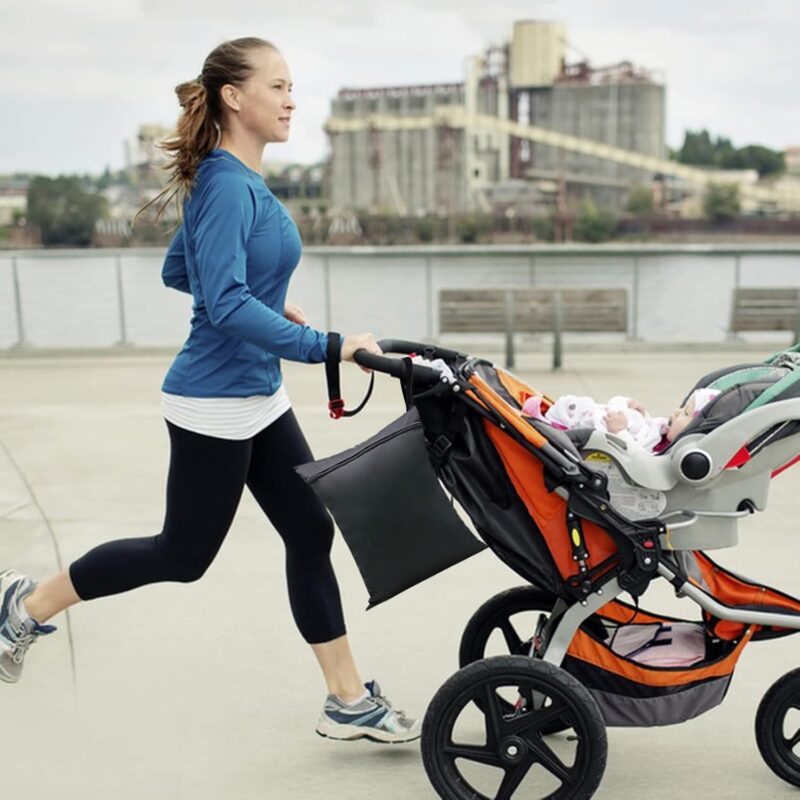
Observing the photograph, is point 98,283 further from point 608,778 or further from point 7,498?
point 608,778

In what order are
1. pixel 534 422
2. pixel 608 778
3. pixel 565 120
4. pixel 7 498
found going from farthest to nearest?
pixel 565 120 < pixel 7 498 < pixel 608 778 < pixel 534 422

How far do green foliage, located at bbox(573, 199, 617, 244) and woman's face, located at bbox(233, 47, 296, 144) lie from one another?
91.4m

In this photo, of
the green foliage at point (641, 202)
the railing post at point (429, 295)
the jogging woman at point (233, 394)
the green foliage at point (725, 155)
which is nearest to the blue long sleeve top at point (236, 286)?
the jogging woman at point (233, 394)

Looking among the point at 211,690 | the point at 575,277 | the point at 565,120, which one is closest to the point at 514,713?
the point at 211,690

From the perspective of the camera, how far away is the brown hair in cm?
284

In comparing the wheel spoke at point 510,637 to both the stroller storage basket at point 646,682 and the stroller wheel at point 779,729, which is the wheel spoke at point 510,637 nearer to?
the stroller storage basket at point 646,682

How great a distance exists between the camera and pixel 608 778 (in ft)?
9.51

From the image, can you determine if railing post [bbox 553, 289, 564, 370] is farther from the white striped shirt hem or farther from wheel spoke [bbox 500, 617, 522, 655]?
the white striped shirt hem

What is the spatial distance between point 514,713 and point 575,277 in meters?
9.00

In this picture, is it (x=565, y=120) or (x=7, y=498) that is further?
(x=565, y=120)

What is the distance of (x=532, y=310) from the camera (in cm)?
950

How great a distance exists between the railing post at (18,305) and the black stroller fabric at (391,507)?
9.14 meters

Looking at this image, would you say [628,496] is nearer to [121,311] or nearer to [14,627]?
[14,627]

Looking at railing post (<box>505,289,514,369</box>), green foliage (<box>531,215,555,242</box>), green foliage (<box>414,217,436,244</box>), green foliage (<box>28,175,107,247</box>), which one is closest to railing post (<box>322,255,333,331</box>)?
railing post (<box>505,289,514,369</box>)
